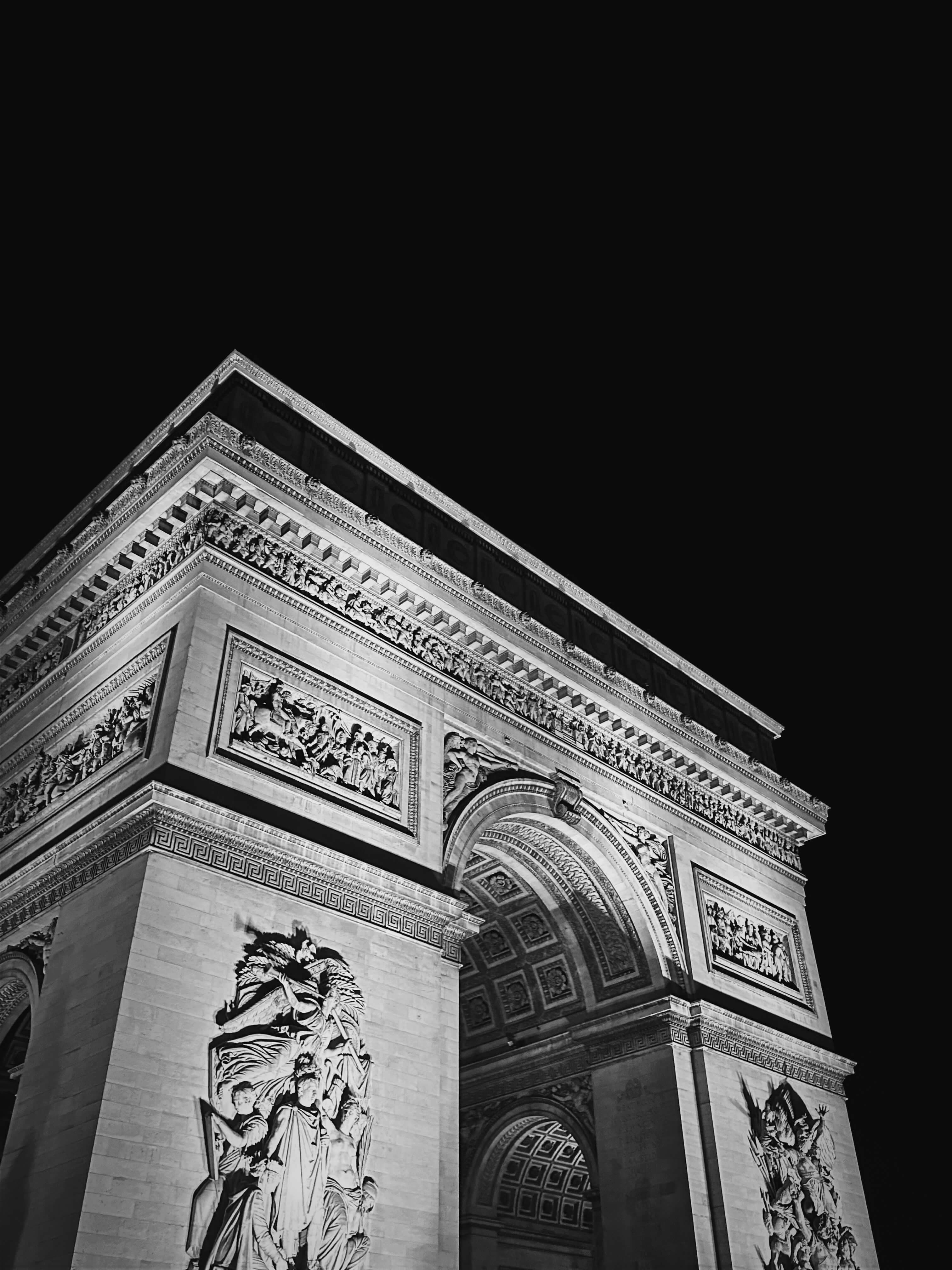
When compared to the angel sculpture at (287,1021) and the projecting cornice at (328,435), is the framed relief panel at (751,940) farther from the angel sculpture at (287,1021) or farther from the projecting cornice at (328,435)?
the angel sculpture at (287,1021)

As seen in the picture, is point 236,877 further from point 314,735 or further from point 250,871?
point 314,735

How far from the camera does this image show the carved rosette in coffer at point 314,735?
13.5 m

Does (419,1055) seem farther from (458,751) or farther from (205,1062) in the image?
(458,751)

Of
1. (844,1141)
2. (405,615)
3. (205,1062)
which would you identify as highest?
(405,615)

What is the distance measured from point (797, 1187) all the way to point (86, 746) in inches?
520

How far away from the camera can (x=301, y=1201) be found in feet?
36.3

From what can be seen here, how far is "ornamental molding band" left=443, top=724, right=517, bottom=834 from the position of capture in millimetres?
15828

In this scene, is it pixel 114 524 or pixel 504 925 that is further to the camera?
pixel 504 925

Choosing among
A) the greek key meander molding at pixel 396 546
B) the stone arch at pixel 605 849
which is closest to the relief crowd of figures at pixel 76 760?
the greek key meander molding at pixel 396 546

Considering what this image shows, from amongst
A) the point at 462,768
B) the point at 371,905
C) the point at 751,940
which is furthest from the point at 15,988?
the point at 751,940

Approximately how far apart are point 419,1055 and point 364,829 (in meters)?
2.86

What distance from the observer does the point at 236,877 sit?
40.3 feet

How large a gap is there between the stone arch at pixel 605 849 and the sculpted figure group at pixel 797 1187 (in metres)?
2.46

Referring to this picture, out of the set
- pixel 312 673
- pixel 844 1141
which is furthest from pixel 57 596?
pixel 844 1141
